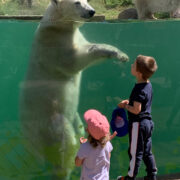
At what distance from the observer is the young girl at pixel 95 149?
188 cm

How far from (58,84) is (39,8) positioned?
87cm

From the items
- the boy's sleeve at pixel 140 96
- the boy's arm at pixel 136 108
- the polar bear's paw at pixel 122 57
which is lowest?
the boy's arm at pixel 136 108

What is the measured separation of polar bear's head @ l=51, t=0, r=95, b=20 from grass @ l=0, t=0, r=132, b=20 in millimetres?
130

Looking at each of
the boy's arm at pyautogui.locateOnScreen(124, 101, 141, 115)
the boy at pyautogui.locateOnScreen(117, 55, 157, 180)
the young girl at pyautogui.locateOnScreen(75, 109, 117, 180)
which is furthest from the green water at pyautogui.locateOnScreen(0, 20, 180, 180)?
the young girl at pyautogui.locateOnScreen(75, 109, 117, 180)

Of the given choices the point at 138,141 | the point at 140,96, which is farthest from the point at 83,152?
the point at 140,96

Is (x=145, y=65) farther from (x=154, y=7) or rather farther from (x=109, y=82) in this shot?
(x=154, y=7)

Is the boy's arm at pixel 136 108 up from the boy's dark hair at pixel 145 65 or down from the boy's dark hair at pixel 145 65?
down

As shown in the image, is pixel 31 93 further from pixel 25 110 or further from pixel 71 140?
pixel 71 140

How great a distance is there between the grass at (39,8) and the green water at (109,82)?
0.16 meters

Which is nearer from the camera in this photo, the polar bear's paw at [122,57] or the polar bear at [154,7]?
the polar bear's paw at [122,57]

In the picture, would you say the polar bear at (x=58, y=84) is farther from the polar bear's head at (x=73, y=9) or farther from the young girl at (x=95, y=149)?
the young girl at (x=95, y=149)

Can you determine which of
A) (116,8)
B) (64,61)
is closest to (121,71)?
(64,61)

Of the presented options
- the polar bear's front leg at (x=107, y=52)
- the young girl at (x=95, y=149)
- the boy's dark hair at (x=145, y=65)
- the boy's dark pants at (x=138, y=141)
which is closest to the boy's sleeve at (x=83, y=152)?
the young girl at (x=95, y=149)

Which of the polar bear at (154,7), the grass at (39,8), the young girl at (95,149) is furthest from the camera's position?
the polar bear at (154,7)
